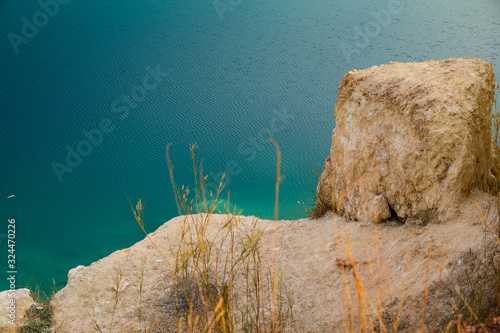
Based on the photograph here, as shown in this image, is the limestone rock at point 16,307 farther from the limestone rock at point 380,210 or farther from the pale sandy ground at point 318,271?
the limestone rock at point 380,210

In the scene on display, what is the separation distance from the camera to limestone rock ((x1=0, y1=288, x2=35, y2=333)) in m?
2.77

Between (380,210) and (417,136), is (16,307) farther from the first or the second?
(417,136)

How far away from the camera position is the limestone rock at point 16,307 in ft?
9.07

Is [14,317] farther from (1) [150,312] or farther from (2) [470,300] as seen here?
(2) [470,300]

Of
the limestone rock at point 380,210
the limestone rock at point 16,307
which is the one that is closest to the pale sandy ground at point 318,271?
the limestone rock at point 380,210

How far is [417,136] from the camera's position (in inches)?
105

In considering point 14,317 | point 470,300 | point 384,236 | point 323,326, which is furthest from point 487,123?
point 14,317

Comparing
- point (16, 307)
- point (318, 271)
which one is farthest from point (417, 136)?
point (16, 307)

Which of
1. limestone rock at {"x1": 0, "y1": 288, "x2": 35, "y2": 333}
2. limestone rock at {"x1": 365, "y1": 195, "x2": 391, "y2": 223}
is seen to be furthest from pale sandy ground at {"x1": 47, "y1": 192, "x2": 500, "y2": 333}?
limestone rock at {"x1": 0, "y1": 288, "x2": 35, "y2": 333}

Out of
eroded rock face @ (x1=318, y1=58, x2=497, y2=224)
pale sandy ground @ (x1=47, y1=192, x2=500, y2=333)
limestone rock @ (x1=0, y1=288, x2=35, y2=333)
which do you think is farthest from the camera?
limestone rock @ (x1=0, y1=288, x2=35, y2=333)

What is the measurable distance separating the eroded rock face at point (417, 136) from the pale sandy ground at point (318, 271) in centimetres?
14

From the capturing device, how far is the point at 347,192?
3.23m

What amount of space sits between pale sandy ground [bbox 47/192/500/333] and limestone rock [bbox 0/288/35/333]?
23cm

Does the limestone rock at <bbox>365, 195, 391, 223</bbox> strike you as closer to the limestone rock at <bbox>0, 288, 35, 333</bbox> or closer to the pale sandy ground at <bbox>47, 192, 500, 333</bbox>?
the pale sandy ground at <bbox>47, 192, 500, 333</bbox>
